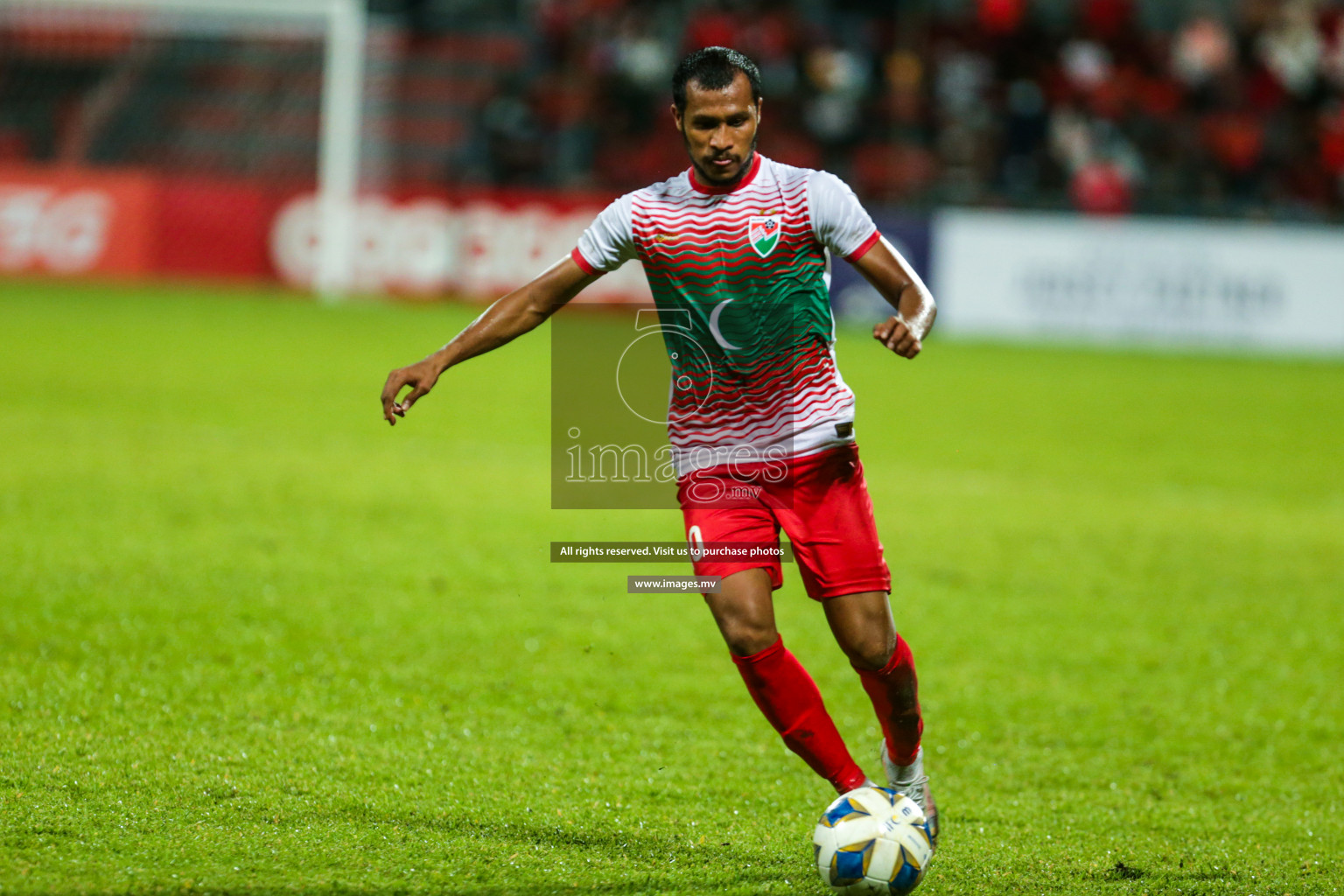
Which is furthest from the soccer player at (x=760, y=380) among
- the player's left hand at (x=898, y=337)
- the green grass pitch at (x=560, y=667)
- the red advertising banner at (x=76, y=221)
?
the red advertising banner at (x=76, y=221)

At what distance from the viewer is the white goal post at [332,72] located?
20.4m

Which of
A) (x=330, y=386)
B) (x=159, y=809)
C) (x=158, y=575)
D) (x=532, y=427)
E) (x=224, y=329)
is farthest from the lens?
(x=224, y=329)

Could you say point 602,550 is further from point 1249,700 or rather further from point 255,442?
point 1249,700

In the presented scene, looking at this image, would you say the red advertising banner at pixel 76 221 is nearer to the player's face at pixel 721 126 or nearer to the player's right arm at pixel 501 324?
the player's right arm at pixel 501 324

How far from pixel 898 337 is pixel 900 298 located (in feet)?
0.85

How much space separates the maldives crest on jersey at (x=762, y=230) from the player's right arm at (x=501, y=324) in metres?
0.42

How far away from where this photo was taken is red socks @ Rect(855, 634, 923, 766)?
4039 mm

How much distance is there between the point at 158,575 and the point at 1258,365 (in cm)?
1422

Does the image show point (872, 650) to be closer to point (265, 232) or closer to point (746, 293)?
point (746, 293)

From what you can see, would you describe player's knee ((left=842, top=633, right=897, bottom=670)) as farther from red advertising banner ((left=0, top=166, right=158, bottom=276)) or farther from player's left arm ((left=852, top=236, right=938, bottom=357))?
red advertising banner ((left=0, top=166, right=158, bottom=276))

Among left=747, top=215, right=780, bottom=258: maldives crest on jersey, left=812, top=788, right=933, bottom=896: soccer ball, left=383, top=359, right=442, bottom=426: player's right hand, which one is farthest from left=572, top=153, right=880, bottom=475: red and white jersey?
left=812, top=788, right=933, bottom=896: soccer ball

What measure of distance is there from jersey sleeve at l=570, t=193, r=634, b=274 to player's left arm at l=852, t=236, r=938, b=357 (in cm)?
58

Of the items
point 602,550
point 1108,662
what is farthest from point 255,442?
point 1108,662

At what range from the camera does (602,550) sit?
8922 mm
